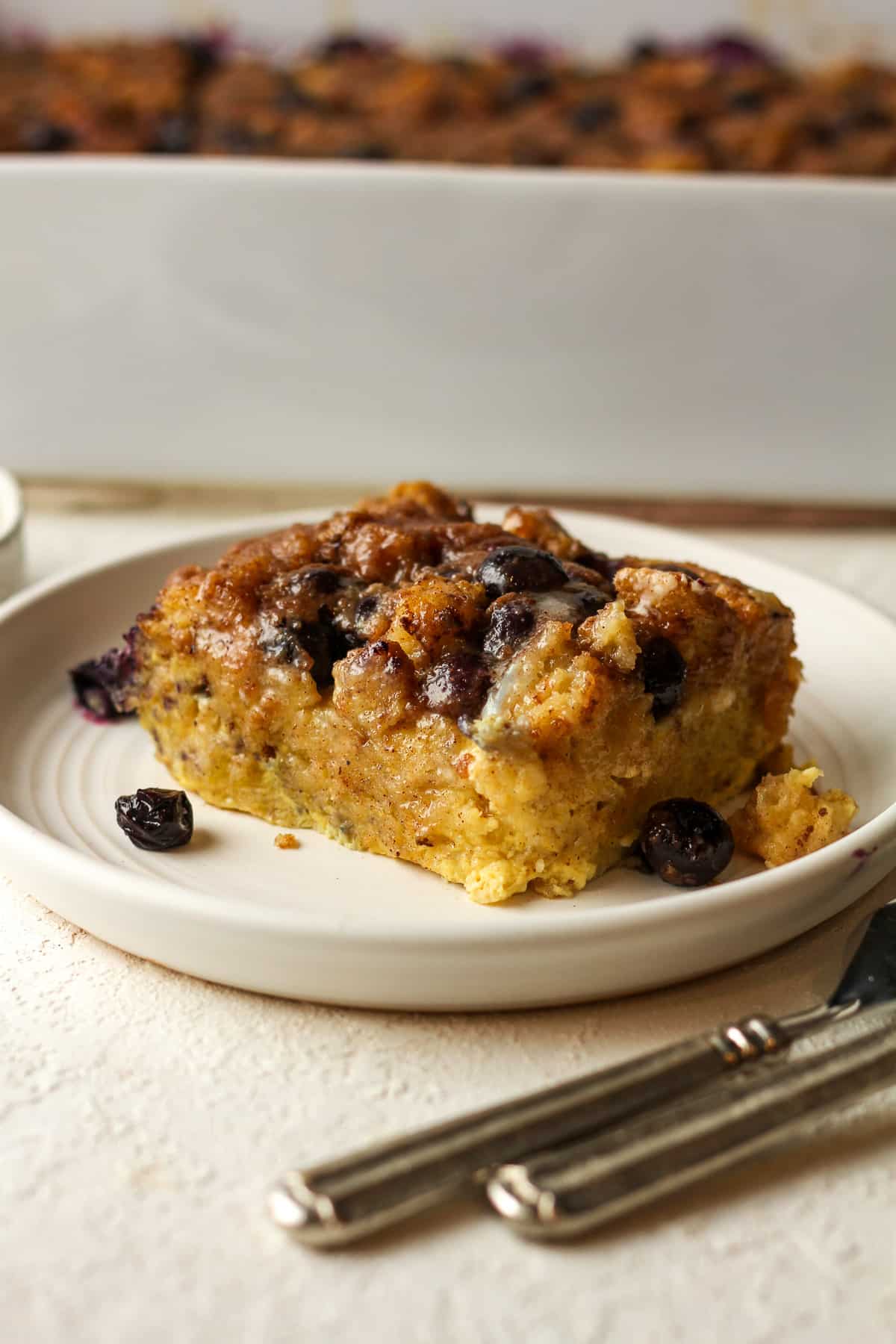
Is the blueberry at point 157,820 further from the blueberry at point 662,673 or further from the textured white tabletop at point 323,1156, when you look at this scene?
the blueberry at point 662,673

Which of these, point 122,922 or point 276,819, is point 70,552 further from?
point 122,922

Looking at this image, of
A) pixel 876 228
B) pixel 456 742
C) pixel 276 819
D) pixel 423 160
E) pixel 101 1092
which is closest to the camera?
pixel 101 1092

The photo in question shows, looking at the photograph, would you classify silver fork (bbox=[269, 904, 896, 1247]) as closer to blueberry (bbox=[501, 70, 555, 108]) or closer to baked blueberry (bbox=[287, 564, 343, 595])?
baked blueberry (bbox=[287, 564, 343, 595])

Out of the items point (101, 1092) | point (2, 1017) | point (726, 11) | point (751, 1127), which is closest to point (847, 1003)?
point (751, 1127)

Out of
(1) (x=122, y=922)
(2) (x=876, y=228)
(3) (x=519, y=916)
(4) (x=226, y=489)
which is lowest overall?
(4) (x=226, y=489)

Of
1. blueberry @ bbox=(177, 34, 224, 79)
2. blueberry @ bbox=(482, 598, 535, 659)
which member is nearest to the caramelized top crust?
blueberry @ bbox=(482, 598, 535, 659)

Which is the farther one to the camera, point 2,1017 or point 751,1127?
point 2,1017

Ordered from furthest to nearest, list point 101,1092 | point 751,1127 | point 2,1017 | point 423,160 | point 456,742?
point 423,160
point 456,742
point 2,1017
point 101,1092
point 751,1127
